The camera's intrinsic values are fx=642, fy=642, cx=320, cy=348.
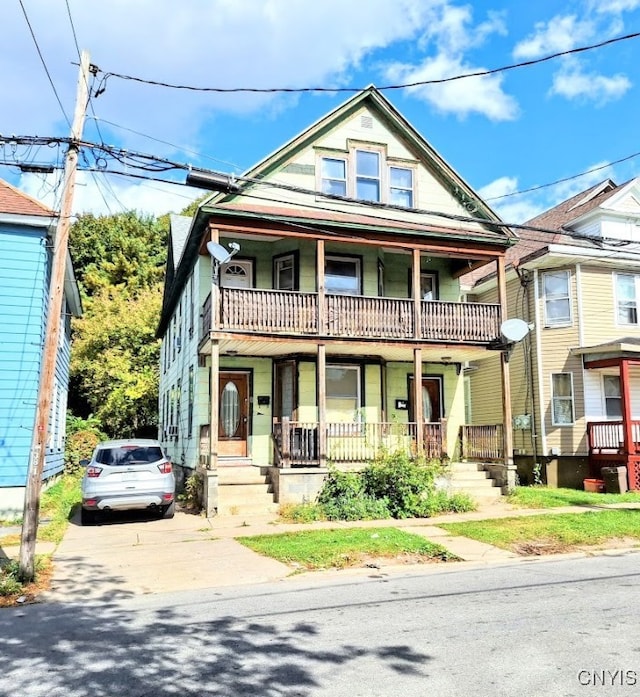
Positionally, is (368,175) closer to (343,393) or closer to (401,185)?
(401,185)

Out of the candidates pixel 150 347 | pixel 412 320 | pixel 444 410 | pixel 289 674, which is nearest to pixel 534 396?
pixel 444 410

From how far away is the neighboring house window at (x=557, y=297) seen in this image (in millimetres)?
20141

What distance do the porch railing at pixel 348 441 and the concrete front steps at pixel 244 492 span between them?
0.64 meters

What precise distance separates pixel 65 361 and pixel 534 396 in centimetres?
1526

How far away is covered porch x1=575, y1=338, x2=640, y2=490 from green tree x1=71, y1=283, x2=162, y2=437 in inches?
819

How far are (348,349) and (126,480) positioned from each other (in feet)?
21.8

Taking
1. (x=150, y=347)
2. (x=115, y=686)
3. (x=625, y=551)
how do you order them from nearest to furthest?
(x=115, y=686) → (x=625, y=551) → (x=150, y=347)

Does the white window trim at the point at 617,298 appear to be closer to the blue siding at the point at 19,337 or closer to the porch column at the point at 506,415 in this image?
the porch column at the point at 506,415

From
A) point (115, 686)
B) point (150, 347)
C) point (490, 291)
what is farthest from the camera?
point (150, 347)

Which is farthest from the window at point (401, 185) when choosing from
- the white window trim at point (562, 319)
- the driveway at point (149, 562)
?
the driveway at point (149, 562)

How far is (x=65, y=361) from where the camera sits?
69.6 feet

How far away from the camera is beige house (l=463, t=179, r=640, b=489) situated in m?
19.3

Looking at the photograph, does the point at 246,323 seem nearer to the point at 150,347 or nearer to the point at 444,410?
the point at 444,410

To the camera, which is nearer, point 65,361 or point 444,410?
point 444,410
